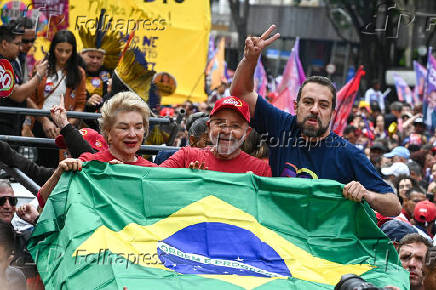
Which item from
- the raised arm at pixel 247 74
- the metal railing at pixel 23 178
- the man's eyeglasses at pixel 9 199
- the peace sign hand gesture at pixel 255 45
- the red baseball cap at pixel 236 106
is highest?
the peace sign hand gesture at pixel 255 45

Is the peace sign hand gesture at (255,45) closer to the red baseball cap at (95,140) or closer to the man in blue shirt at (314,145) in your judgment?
the man in blue shirt at (314,145)

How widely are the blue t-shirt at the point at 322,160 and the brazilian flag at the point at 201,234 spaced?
0.30m

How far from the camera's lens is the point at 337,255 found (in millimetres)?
5422

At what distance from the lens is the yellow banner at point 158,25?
35.0 ft

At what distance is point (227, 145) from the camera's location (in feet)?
19.8

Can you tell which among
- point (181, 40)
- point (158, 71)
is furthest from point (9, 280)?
point (181, 40)

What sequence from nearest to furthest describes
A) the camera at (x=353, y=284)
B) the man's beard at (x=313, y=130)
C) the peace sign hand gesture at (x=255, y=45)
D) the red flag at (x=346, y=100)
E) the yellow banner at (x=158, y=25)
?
1. the camera at (x=353, y=284)
2. the man's beard at (x=313, y=130)
3. the peace sign hand gesture at (x=255, y=45)
4. the yellow banner at (x=158, y=25)
5. the red flag at (x=346, y=100)

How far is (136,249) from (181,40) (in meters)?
8.03

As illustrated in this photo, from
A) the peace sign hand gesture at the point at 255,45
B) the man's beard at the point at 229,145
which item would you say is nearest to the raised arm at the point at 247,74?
the peace sign hand gesture at the point at 255,45

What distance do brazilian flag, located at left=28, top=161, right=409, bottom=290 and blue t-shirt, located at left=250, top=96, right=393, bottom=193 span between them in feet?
0.97

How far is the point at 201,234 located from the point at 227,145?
999 mm

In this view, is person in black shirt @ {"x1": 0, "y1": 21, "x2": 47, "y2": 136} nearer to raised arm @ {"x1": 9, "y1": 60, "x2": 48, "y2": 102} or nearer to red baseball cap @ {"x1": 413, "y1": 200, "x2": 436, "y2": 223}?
raised arm @ {"x1": 9, "y1": 60, "x2": 48, "y2": 102}

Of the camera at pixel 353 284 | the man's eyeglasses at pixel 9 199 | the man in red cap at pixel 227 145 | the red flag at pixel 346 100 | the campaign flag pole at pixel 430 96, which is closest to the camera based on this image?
the camera at pixel 353 284

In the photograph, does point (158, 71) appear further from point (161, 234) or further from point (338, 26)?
point (338, 26)
